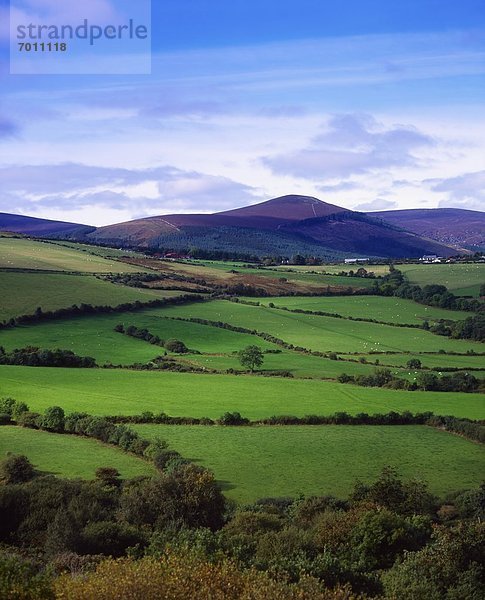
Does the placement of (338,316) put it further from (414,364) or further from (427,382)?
(427,382)

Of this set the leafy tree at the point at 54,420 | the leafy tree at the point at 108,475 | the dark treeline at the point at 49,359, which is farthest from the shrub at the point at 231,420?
the dark treeline at the point at 49,359

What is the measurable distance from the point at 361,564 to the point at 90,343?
58.7 m

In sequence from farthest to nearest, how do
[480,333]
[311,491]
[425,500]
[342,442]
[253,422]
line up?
[480,333]
[253,422]
[342,442]
[311,491]
[425,500]

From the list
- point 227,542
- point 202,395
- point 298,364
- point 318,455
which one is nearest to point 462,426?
point 318,455

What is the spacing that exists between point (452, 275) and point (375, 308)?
35115 mm

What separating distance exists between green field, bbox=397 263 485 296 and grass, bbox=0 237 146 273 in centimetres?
5230

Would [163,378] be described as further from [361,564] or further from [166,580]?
[166,580]

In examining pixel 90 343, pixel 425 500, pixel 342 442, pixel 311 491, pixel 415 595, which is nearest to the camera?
pixel 415 595

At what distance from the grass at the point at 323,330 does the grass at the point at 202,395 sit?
2003 cm

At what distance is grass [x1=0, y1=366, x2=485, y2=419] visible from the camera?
53594 millimetres

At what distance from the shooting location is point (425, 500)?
34.7 metres

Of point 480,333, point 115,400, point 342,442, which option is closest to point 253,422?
point 342,442

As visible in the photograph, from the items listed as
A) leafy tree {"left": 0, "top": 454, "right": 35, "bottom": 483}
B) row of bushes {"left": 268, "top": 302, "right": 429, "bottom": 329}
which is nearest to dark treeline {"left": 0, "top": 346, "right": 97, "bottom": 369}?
leafy tree {"left": 0, "top": 454, "right": 35, "bottom": 483}

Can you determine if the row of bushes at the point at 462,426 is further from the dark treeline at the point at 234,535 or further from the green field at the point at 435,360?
the green field at the point at 435,360
